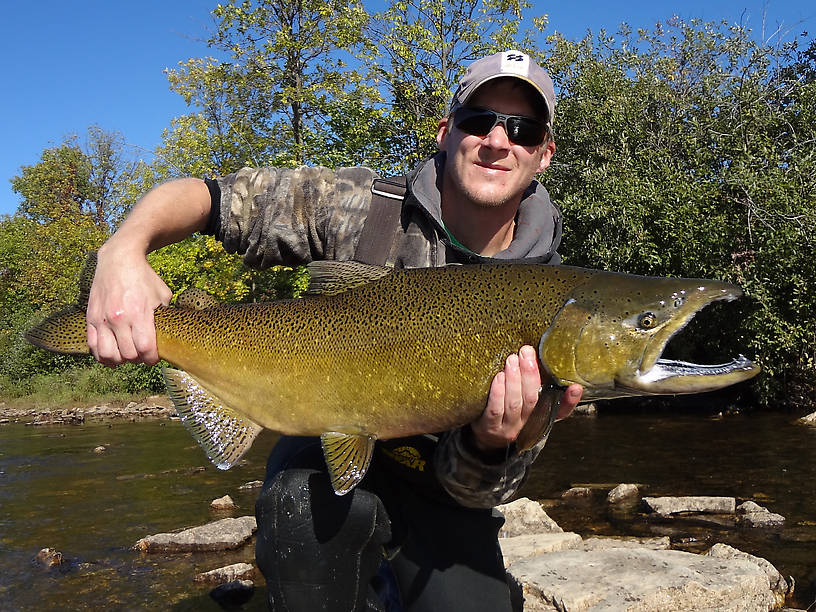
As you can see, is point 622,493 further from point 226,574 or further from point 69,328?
point 69,328

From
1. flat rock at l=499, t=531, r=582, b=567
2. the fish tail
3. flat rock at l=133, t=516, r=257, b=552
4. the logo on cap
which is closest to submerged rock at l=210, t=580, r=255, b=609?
flat rock at l=133, t=516, r=257, b=552

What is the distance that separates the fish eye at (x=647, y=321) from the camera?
2.48 meters

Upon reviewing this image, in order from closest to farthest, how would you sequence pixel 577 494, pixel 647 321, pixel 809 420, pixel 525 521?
pixel 647 321
pixel 525 521
pixel 577 494
pixel 809 420

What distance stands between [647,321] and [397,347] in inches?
38.6

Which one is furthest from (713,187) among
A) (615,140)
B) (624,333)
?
(624,333)

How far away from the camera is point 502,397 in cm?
257

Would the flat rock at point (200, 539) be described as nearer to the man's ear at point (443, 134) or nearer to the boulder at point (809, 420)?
the man's ear at point (443, 134)

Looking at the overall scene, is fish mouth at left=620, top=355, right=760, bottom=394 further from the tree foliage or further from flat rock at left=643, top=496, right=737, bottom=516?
the tree foliage

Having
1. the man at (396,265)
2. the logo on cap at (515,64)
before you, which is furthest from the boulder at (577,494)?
the logo on cap at (515,64)

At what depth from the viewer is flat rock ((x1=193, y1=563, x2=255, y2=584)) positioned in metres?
5.53

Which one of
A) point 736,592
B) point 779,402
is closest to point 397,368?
point 736,592

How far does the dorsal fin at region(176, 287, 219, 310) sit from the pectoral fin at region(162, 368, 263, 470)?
0.32 metres

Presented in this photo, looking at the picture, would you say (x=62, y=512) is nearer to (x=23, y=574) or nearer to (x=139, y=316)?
(x=23, y=574)

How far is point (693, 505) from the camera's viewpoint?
7.56m
